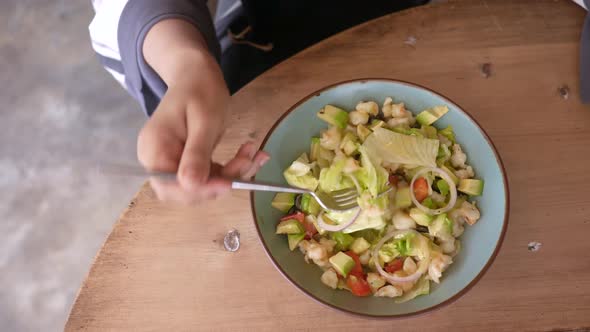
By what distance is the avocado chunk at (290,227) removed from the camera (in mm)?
800

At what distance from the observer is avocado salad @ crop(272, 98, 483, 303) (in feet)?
2.53

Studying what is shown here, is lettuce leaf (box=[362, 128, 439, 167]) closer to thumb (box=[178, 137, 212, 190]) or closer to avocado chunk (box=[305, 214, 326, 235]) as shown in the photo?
avocado chunk (box=[305, 214, 326, 235])

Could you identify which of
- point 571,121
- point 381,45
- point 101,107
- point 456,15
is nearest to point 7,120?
point 101,107

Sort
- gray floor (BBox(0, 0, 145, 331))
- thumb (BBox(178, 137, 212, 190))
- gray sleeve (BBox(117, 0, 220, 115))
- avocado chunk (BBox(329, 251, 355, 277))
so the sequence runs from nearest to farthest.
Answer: thumb (BBox(178, 137, 212, 190)), avocado chunk (BBox(329, 251, 355, 277)), gray sleeve (BBox(117, 0, 220, 115)), gray floor (BBox(0, 0, 145, 331))

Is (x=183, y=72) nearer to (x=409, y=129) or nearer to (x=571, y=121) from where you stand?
(x=409, y=129)

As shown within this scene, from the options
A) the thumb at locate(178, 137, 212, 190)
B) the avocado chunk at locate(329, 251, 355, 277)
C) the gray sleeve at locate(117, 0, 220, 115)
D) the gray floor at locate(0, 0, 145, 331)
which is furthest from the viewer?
the gray floor at locate(0, 0, 145, 331)

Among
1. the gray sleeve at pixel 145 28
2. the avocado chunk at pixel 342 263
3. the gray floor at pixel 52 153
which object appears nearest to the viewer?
the avocado chunk at pixel 342 263

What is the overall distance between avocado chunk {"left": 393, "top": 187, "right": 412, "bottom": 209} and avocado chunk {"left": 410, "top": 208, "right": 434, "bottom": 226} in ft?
0.05

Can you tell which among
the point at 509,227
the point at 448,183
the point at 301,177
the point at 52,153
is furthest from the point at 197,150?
the point at 52,153

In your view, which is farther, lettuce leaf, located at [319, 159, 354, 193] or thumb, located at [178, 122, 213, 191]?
lettuce leaf, located at [319, 159, 354, 193]

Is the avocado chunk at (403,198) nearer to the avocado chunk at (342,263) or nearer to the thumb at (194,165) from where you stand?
the avocado chunk at (342,263)

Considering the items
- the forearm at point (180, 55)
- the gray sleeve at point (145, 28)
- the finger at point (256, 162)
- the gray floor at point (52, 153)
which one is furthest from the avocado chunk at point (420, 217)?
the gray floor at point (52, 153)

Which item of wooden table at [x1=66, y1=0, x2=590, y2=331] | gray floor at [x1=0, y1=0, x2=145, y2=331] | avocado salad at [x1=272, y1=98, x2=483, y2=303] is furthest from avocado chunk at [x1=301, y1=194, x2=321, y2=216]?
gray floor at [x1=0, y1=0, x2=145, y2=331]

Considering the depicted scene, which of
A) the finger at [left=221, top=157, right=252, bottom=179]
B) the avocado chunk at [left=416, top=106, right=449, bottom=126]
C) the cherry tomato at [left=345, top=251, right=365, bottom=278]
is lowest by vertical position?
the cherry tomato at [left=345, top=251, right=365, bottom=278]
